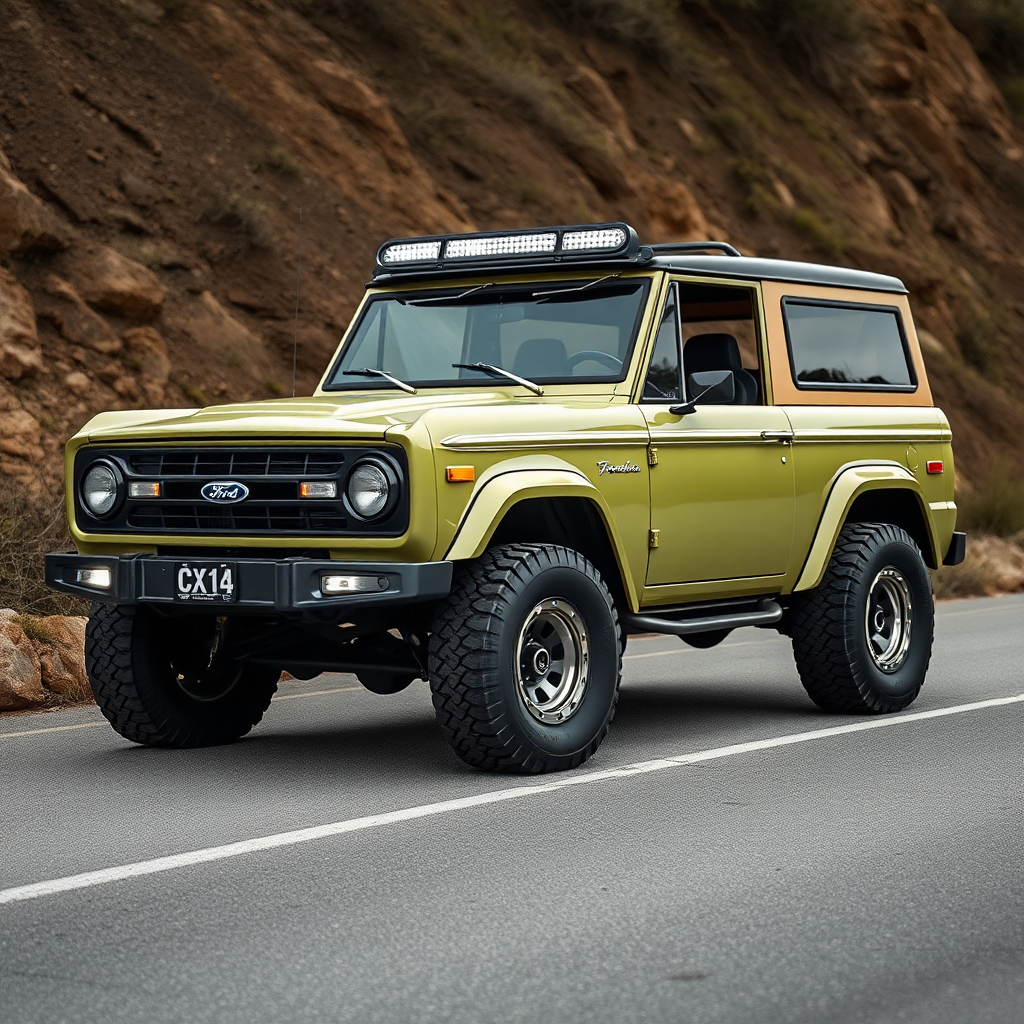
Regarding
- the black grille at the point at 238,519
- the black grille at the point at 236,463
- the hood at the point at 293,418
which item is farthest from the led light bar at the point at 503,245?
the black grille at the point at 238,519

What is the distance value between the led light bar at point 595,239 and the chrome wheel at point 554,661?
194 cm

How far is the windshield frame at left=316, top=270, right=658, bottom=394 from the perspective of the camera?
8.04 m

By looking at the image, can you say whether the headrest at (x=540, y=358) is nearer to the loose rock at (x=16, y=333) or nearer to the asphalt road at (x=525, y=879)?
the asphalt road at (x=525, y=879)

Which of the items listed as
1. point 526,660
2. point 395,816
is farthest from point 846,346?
point 395,816

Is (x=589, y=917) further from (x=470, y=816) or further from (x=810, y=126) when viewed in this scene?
(x=810, y=126)

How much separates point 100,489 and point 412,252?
7.20ft

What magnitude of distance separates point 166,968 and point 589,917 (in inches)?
48.9

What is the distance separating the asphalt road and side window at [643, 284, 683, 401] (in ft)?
5.59

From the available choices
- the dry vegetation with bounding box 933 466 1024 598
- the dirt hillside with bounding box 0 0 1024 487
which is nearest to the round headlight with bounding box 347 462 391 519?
the dirt hillside with bounding box 0 0 1024 487

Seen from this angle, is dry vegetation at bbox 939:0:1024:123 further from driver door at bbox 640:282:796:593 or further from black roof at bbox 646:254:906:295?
driver door at bbox 640:282:796:593

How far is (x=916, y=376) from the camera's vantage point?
32.6 ft

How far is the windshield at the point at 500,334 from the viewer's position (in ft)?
26.8

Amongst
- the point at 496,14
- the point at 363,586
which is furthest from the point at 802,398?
the point at 496,14

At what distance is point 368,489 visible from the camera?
6848mm
